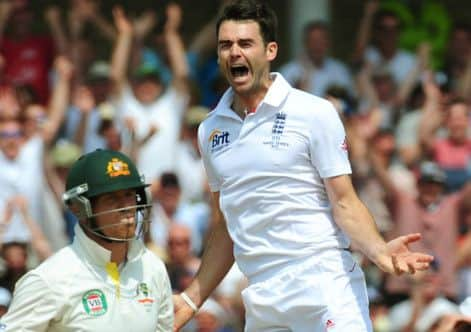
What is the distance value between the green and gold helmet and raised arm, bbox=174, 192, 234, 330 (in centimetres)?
81

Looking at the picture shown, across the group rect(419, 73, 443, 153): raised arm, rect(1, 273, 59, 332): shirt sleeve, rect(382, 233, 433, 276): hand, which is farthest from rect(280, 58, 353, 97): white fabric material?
rect(1, 273, 59, 332): shirt sleeve

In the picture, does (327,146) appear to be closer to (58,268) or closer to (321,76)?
(58,268)

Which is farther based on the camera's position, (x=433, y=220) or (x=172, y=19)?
(x=172, y=19)

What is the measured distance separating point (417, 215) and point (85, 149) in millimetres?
2748

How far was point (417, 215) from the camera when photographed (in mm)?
11547

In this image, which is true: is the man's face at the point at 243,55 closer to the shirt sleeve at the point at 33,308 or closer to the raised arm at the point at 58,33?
the shirt sleeve at the point at 33,308

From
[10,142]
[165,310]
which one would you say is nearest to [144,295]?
[165,310]

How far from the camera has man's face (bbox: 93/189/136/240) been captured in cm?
644

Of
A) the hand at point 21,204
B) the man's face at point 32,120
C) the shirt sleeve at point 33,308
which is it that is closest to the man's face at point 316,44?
the man's face at point 32,120

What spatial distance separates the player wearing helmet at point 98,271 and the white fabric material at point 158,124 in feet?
17.4

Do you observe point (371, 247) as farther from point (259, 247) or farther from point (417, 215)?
point (417, 215)

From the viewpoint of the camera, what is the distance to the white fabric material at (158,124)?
474 inches

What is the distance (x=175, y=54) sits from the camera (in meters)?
12.8

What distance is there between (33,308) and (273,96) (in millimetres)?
1573
